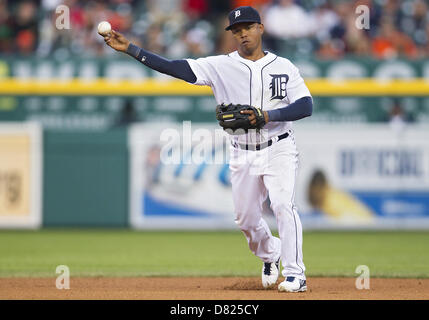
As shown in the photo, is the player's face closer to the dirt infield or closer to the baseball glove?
the baseball glove

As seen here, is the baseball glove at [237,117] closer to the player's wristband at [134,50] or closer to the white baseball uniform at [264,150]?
the white baseball uniform at [264,150]

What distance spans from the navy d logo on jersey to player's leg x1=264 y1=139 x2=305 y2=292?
0.38m

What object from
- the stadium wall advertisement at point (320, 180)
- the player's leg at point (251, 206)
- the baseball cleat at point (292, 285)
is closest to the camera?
the baseball cleat at point (292, 285)

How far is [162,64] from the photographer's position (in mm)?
6598

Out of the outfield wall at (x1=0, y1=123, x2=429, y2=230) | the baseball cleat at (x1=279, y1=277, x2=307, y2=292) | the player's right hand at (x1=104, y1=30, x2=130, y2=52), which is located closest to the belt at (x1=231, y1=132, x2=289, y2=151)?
the baseball cleat at (x1=279, y1=277, x2=307, y2=292)

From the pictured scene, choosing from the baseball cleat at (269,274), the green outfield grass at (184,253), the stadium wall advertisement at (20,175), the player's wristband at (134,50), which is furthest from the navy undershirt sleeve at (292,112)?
the stadium wall advertisement at (20,175)

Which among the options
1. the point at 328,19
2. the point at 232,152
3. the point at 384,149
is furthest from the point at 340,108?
the point at 232,152

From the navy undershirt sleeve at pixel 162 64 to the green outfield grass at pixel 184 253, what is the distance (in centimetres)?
247

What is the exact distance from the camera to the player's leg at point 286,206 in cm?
646

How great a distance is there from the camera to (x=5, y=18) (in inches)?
611

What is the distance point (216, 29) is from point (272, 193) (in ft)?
30.4

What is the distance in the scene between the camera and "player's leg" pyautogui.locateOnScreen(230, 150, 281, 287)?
6.65 meters

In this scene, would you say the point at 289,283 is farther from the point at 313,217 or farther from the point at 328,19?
the point at 328,19

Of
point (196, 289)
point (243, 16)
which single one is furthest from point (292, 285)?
point (243, 16)
